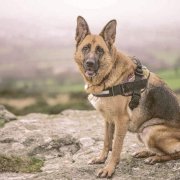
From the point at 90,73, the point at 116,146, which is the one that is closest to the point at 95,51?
the point at 90,73

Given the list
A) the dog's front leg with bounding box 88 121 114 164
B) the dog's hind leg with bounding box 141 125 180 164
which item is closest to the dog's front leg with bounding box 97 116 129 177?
the dog's hind leg with bounding box 141 125 180 164

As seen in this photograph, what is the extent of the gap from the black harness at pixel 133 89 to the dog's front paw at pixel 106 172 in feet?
3.57

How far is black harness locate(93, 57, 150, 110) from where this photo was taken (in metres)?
8.45

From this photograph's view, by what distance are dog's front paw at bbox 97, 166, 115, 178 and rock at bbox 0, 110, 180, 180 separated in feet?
0.34

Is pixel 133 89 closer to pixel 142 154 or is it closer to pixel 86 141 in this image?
pixel 142 154

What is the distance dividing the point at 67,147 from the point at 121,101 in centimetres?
285

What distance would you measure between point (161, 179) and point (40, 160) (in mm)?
2769

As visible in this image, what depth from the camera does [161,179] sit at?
8242 mm

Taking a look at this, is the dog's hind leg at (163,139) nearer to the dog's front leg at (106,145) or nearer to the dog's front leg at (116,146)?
the dog's front leg at (116,146)

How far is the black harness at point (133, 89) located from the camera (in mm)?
8453

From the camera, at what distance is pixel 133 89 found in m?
8.58

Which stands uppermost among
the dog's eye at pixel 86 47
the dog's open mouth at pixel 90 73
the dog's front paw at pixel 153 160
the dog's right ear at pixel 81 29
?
the dog's right ear at pixel 81 29

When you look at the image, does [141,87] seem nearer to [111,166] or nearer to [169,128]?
[169,128]

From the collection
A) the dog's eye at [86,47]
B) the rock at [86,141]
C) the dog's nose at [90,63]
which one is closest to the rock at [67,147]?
the rock at [86,141]
